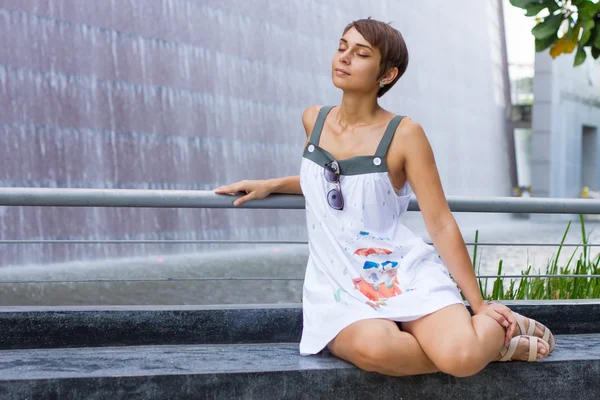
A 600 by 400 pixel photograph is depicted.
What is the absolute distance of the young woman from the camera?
2.91 meters

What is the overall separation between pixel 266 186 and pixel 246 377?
81 centimetres

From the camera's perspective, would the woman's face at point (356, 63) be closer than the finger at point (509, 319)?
No

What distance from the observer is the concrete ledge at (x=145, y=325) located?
325cm

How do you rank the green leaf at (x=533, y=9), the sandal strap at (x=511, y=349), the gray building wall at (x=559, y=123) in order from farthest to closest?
the gray building wall at (x=559, y=123) < the green leaf at (x=533, y=9) < the sandal strap at (x=511, y=349)

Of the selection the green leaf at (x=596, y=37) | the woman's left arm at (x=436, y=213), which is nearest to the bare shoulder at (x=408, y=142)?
the woman's left arm at (x=436, y=213)

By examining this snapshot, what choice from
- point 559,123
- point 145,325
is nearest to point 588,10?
point 145,325

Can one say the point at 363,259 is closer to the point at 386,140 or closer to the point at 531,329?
the point at 386,140

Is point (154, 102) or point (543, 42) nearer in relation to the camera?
point (543, 42)

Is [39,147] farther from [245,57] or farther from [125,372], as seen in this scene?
[125,372]

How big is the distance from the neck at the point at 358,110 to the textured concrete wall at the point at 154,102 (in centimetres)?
857

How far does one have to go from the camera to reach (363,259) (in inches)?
119

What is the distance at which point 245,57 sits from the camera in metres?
15.0

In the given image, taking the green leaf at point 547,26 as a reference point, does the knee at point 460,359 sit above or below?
below

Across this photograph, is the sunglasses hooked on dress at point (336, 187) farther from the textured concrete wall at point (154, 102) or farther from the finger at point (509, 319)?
the textured concrete wall at point (154, 102)
